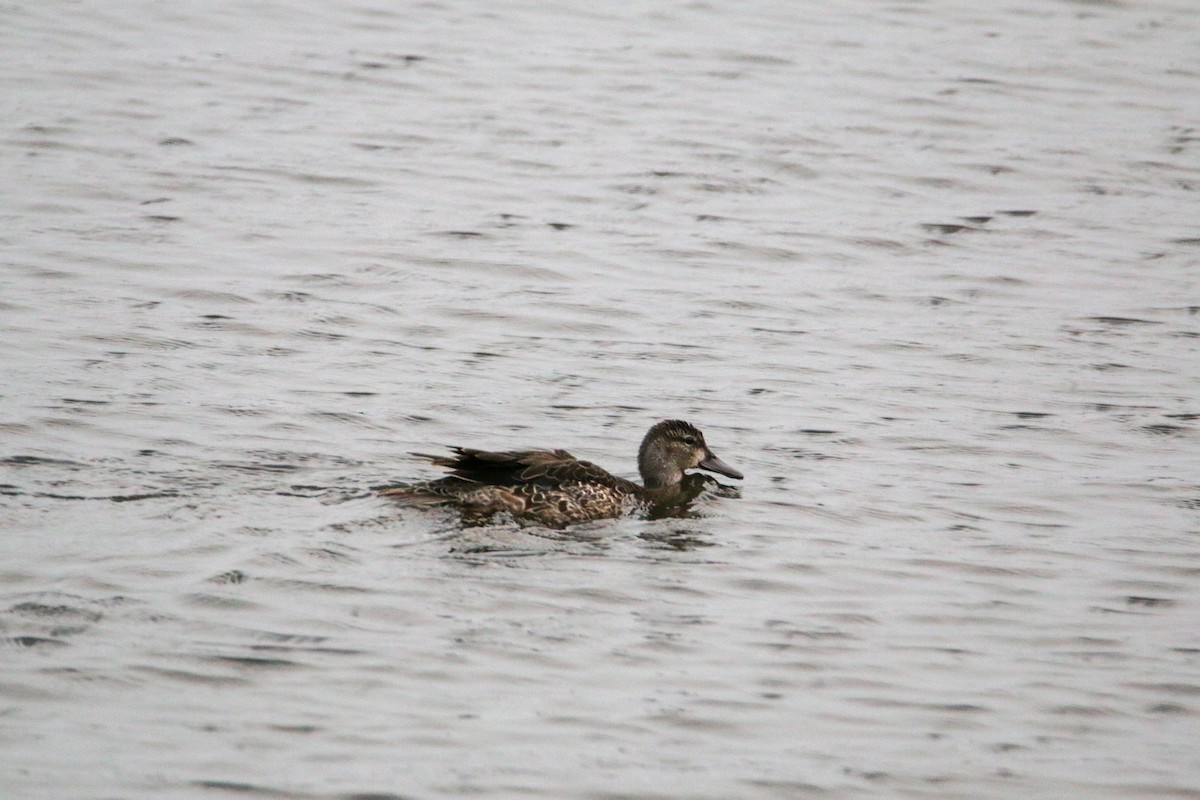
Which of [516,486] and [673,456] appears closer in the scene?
[516,486]

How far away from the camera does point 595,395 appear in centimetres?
1180

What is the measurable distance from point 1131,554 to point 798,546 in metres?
1.81

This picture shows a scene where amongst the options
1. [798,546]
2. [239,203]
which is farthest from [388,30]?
[798,546]

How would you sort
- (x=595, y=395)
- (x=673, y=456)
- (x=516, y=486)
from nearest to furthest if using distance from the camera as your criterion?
(x=516, y=486)
(x=673, y=456)
(x=595, y=395)

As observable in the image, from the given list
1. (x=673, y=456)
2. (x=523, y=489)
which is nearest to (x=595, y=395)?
(x=673, y=456)

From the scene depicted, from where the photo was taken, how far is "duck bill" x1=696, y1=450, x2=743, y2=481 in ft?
33.6

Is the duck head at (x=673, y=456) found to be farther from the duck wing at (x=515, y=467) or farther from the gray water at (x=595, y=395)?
the duck wing at (x=515, y=467)

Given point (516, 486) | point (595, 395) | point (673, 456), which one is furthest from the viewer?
point (595, 395)

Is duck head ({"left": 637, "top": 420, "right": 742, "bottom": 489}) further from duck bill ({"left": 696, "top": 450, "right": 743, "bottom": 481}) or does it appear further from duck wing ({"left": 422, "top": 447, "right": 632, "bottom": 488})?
duck wing ({"left": 422, "top": 447, "right": 632, "bottom": 488})

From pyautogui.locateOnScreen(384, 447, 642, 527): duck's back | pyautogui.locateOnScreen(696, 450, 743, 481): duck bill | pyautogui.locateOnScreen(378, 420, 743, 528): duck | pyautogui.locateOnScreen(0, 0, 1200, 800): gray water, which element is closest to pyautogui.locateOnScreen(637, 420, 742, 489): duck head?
pyautogui.locateOnScreen(696, 450, 743, 481): duck bill

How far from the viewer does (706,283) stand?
14.6 m

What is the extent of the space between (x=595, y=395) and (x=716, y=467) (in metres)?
1.73

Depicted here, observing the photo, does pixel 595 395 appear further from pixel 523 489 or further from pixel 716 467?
pixel 523 489

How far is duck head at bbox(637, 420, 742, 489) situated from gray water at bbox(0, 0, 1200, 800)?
448 mm
